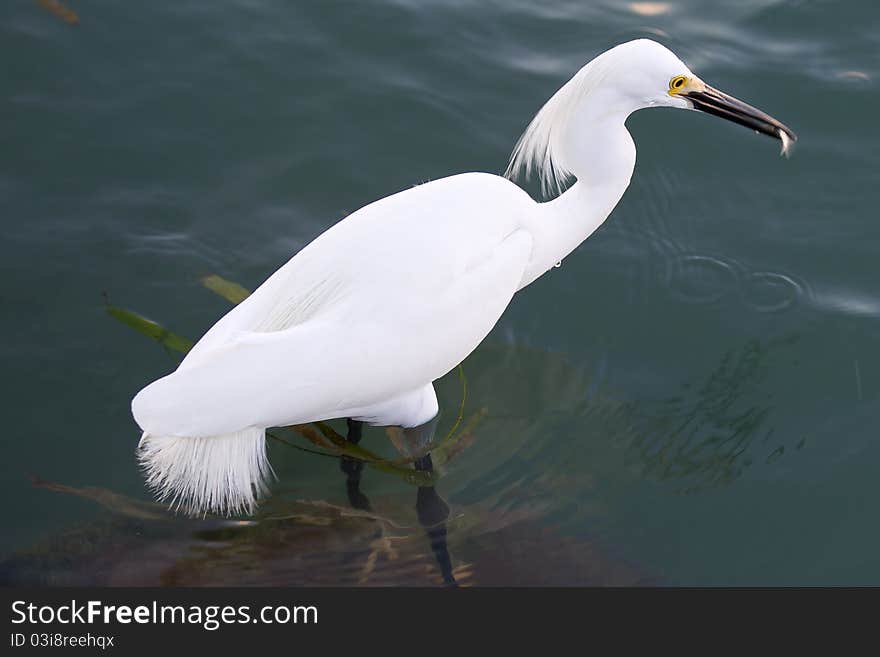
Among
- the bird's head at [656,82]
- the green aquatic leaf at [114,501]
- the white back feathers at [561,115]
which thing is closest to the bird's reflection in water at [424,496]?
the green aquatic leaf at [114,501]

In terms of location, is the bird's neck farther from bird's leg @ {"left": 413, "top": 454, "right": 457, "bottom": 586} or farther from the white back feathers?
bird's leg @ {"left": 413, "top": 454, "right": 457, "bottom": 586}

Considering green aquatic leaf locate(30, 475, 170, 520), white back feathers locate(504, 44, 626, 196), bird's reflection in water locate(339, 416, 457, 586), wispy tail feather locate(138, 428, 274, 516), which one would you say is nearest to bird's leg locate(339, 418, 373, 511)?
bird's reflection in water locate(339, 416, 457, 586)

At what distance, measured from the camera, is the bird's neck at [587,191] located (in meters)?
3.07

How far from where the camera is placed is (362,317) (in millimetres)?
2943

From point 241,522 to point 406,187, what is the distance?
1555 mm

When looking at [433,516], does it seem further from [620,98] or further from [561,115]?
[620,98]

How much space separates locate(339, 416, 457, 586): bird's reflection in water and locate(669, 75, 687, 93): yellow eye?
4.27ft

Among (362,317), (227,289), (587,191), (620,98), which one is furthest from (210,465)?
(620,98)

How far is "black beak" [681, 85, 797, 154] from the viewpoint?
3.06 metres

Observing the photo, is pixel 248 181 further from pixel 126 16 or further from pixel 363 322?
pixel 363 322

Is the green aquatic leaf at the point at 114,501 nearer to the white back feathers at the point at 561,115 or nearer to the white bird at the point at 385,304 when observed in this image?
the white bird at the point at 385,304

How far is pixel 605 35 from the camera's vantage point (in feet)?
15.4

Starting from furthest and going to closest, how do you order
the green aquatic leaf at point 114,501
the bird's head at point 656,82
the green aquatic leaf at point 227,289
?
the green aquatic leaf at point 227,289, the green aquatic leaf at point 114,501, the bird's head at point 656,82

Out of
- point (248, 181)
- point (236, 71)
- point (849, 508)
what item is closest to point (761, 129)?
point (849, 508)
